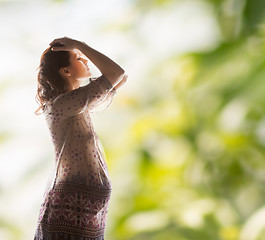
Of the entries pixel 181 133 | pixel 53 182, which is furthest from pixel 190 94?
pixel 53 182

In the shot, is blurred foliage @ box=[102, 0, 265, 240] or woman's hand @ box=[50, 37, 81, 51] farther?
blurred foliage @ box=[102, 0, 265, 240]

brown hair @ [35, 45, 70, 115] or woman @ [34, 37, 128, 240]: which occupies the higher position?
brown hair @ [35, 45, 70, 115]

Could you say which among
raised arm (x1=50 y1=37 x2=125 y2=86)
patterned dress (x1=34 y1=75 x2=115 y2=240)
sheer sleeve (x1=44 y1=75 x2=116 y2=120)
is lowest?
patterned dress (x1=34 y1=75 x2=115 y2=240)

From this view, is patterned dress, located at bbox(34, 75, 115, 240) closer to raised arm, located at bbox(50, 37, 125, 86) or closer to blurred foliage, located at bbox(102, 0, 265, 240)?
raised arm, located at bbox(50, 37, 125, 86)

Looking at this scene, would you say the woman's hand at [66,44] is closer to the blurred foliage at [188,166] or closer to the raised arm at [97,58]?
the raised arm at [97,58]

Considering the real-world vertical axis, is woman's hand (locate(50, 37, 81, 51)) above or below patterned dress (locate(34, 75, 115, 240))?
above

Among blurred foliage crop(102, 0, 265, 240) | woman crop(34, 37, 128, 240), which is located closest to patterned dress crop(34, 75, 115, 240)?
woman crop(34, 37, 128, 240)

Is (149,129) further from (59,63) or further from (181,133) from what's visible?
(59,63)

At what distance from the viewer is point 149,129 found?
645 millimetres

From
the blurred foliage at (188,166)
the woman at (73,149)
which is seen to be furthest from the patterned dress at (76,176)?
the blurred foliage at (188,166)

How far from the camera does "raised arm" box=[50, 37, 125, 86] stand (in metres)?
0.48

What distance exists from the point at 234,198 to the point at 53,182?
0.88ft

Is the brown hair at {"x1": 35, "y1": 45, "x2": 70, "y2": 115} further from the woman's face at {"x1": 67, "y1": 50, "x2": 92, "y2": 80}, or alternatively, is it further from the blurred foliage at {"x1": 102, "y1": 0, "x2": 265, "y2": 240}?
the blurred foliage at {"x1": 102, "y1": 0, "x2": 265, "y2": 240}

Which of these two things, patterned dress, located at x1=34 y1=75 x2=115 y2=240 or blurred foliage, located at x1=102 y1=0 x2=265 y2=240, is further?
blurred foliage, located at x1=102 y1=0 x2=265 y2=240
